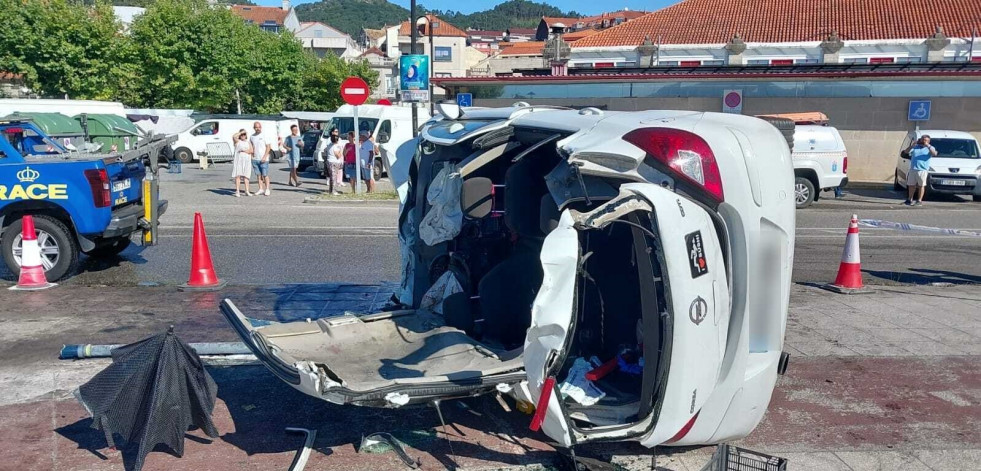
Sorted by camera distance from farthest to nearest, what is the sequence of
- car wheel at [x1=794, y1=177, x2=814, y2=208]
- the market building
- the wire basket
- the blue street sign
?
the market building → the blue street sign → car wheel at [x1=794, y1=177, x2=814, y2=208] → the wire basket

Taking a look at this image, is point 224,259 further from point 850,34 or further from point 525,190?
point 850,34

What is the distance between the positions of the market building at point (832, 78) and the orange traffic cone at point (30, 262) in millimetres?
18229

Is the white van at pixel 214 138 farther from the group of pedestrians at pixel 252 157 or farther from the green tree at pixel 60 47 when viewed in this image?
the green tree at pixel 60 47

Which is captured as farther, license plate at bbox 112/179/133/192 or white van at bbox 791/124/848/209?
white van at bbox 791/124/848/209

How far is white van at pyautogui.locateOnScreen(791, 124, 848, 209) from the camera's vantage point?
2070cm

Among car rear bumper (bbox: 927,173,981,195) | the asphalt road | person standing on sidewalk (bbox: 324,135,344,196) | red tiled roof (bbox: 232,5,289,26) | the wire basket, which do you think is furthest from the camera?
red tiled roof (bbox: 232,5,289,26)

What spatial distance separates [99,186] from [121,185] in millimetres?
489

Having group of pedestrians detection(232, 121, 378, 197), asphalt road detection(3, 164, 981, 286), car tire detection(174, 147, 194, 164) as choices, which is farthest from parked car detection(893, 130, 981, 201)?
car tire detection(174, 147, 194, 164)

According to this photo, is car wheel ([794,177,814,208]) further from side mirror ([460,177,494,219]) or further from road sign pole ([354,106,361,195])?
side mirror ([460,177,494,219])

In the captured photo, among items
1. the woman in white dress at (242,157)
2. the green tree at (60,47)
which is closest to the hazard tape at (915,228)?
the woman in white dress at (242,157)

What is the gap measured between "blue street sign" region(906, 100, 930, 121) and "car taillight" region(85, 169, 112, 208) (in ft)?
81.6

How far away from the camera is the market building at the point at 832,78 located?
27.5 m

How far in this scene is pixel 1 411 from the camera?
5.77m

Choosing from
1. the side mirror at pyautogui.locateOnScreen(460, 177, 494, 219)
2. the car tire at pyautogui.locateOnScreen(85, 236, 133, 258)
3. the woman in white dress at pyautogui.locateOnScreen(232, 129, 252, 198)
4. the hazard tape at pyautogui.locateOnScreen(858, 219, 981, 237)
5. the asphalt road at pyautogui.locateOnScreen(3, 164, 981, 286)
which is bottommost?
the asphalt road at pyautogui.locateOnScreen(3, 164, 981, 286)
